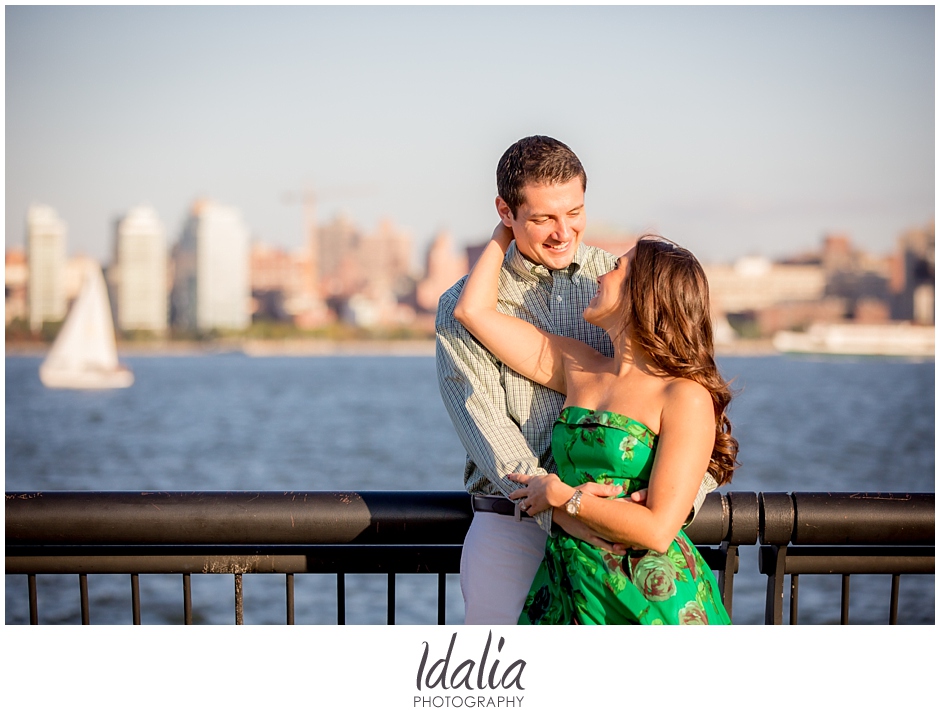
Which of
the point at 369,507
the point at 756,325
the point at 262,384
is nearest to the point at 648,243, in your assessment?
the point at 369,507

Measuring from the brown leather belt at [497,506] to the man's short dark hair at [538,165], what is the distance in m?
0.75

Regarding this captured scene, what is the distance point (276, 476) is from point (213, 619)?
2486 cm

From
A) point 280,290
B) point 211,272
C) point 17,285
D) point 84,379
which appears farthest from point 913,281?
point 17,285

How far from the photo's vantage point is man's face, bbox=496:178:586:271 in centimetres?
248

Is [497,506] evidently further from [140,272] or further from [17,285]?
[140,272]

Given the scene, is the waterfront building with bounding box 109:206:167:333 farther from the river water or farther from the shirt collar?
the shirt collar

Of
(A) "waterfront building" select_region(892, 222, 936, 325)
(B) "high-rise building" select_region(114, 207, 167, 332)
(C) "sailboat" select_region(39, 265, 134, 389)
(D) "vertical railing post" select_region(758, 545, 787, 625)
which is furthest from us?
(B) "high-rise building" select_region(114, 207, 167, 332)

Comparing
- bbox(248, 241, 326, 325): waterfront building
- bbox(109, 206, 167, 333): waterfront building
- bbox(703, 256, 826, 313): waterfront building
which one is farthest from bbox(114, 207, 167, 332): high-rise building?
bbox(703, 256, 826, 313): waterfront building

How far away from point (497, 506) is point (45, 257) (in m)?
121

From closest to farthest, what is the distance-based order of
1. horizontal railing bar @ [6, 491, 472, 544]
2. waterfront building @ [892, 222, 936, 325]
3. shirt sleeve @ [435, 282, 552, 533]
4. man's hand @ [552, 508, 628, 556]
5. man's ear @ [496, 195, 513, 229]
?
man's hand @ [552, 508, 628, 556] → shirt sleeve @ [435, 282, 552, 533] → man's ear @ [496, 195, 513, 229] → horizontal railing bar @ [6, 491, 472, 544] → waterfront building @ [892, 222, 936, 325]

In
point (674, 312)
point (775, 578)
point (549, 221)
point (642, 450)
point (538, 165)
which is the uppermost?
point (538, 165)

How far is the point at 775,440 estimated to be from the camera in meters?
53.3

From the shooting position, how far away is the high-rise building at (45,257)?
113 meters

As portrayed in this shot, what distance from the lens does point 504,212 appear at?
2596 millimetres
